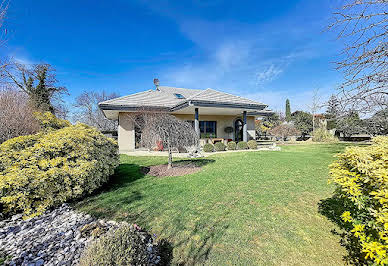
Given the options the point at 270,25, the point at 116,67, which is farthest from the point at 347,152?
the point at 116,67

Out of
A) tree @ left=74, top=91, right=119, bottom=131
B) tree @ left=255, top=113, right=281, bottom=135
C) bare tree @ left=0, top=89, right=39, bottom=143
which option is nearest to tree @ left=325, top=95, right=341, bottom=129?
bare tree @ left=0, top=89, right=39, bottom=143

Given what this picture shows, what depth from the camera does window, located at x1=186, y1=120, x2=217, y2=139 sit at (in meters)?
16.5

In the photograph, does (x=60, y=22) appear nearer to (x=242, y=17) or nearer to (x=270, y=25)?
(x=242, y=17)

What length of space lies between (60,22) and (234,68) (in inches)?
574

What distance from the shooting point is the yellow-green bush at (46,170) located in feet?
11.1

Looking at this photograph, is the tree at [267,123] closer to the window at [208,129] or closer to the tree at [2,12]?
the window at [208,129]

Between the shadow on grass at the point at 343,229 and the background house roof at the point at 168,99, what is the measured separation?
880 cm

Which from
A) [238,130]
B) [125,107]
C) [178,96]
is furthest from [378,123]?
[178,96]

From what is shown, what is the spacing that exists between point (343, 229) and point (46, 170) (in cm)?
621

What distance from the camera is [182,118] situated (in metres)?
15.4

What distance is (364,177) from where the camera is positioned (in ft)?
6.06

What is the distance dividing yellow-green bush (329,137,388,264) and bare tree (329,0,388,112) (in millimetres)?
2449

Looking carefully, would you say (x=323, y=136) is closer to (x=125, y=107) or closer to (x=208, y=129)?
(x=208, y=129)

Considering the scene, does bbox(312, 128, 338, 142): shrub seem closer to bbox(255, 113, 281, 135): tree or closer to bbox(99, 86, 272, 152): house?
bbox(255, 113, 281, 135): tree
